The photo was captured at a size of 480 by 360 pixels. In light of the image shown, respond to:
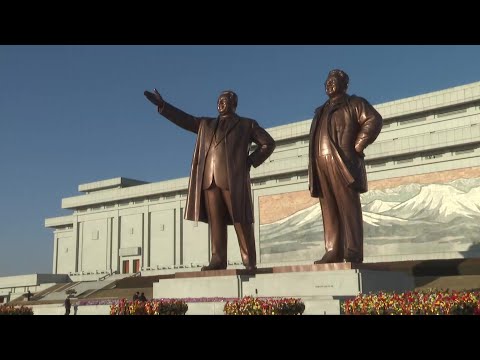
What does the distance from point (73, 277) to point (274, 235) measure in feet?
66.7

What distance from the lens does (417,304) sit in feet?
21.4

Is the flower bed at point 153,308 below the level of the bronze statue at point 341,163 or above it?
below

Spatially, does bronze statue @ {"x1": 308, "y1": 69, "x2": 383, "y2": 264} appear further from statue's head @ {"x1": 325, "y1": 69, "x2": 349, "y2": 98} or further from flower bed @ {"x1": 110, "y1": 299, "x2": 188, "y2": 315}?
flower bed @ {"x1": 110, "y1": 299, "x2": 188, "y2": 315}

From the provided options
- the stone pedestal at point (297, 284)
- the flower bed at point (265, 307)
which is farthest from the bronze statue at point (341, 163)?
the flower bed at point (265, 307)

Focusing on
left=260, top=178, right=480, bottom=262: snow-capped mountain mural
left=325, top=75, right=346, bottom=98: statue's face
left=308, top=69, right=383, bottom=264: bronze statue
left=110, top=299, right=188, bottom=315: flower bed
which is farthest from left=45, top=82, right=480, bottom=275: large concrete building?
left=110, top=299, right=188, bottom=315: flower bed

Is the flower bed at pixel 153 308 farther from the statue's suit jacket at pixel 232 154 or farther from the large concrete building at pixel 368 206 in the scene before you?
the large concrete building at pixel 368 206

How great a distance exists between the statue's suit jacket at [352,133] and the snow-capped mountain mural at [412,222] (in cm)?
2045

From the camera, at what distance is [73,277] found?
45.5 metres

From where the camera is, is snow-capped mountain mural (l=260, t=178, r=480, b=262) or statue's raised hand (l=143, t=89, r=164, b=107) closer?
statue's raised hand (l=143, t=89, r=164, b=107)

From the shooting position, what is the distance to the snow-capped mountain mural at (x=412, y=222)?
27.4 meters

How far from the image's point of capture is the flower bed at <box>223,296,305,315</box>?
7219 millimetres

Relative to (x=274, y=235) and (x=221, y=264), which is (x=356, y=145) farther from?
(x=274, y=235)

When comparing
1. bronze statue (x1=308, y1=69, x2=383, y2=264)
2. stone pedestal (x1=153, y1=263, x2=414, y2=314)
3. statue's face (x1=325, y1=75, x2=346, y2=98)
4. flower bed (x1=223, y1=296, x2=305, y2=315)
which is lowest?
flower bed (x1=223, y1=296, x2=305, y2=315)
